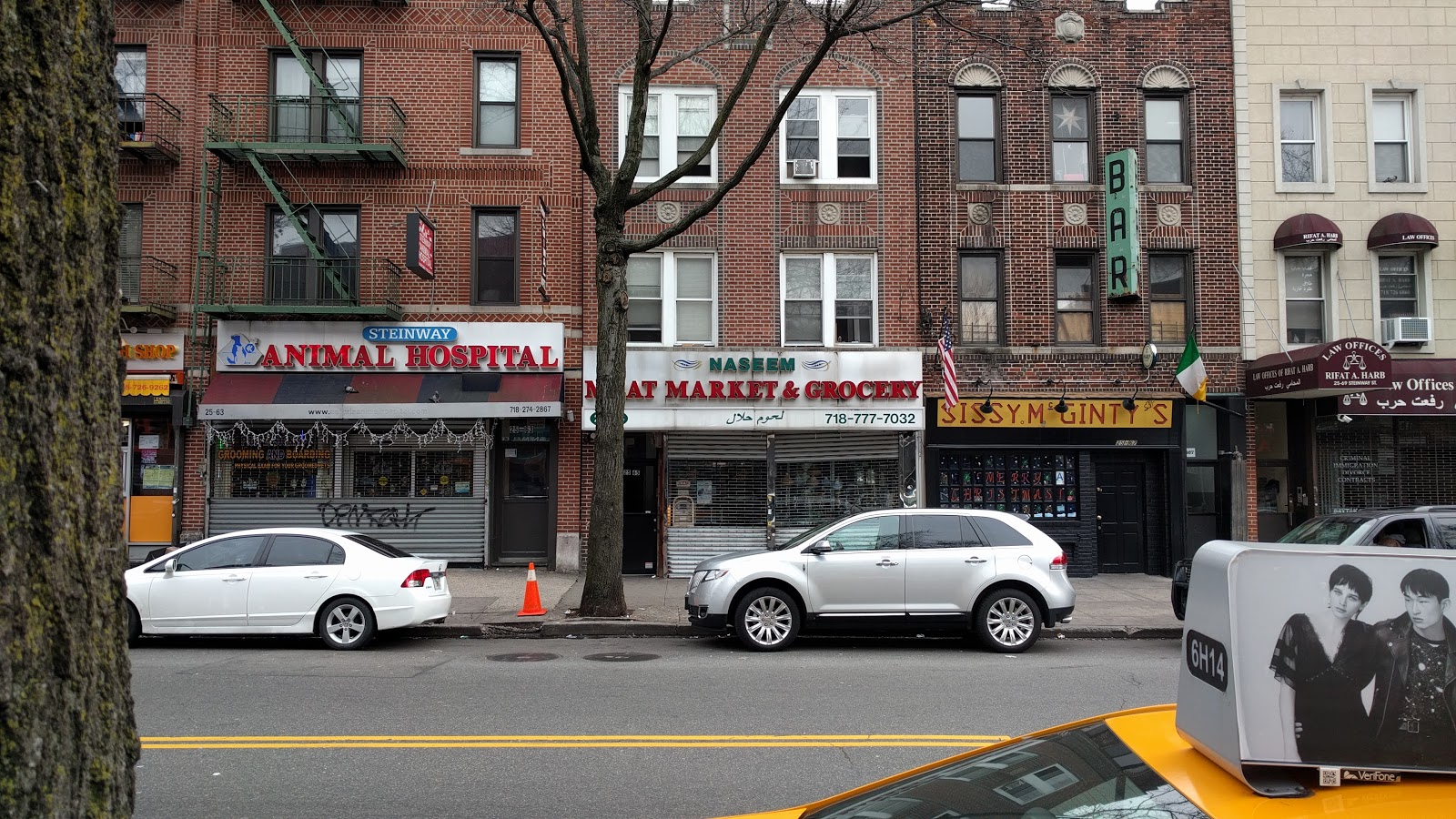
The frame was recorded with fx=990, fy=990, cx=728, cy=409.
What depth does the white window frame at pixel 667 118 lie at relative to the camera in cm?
1819

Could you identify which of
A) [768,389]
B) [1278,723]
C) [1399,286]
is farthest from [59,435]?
[1399,286]

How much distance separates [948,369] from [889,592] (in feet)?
22.0

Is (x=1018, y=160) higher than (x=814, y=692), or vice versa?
(x=1018, y=160)

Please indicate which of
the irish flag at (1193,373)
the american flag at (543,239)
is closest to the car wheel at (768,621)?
the american flag at (543,239)

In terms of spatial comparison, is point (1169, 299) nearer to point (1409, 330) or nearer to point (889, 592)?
point (1409, 330)

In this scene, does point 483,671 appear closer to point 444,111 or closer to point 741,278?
point 741,278

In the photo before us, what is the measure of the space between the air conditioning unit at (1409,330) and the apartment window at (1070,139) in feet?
19.5

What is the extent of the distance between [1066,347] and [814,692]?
1145 cm

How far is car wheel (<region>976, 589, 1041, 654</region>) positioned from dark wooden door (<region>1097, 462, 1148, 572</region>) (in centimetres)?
783

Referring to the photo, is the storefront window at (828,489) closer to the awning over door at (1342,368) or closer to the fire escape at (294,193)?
the awning over door at (1342,368)

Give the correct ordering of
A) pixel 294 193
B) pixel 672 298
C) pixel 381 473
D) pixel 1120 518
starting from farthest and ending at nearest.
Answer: pixel 1120 518 < pixel 672 298 < pixel 294 193 < pixel 381 473

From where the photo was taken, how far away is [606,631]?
12.4m

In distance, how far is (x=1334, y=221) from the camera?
1812 cm

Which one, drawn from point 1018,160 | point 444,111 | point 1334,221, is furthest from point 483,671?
point 1334,221
